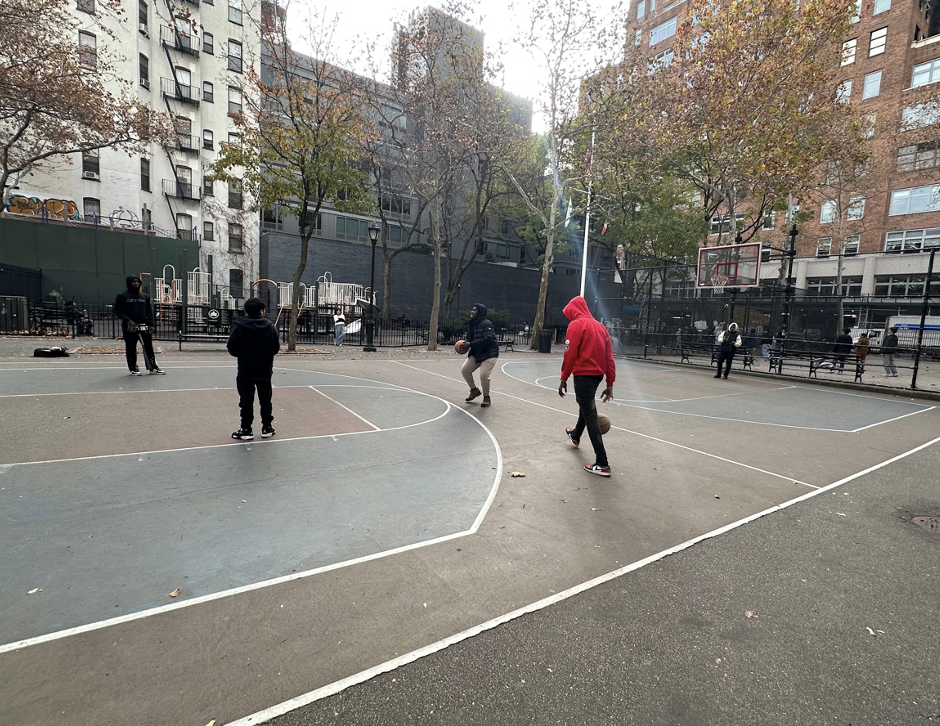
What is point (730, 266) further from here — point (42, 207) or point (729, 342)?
point (42, 207)

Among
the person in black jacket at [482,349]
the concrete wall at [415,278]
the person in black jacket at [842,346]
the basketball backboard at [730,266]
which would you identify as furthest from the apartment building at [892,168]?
the person in black jacket at [482,349]

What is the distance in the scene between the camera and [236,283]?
3622 centimetres

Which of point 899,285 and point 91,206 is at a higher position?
point 91,206

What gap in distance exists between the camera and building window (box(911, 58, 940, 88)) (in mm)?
33562

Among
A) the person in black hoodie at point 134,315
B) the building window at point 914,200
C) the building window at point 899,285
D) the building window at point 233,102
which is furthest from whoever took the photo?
the building window at point 233,102

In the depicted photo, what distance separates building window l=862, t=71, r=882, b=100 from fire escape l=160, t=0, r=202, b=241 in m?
50.6

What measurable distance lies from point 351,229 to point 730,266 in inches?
1166

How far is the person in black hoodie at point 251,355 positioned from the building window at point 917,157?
44.5 meters

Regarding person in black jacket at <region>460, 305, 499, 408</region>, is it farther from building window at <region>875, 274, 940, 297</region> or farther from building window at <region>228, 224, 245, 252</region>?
building window at <region>875, 274, 940, 297</region>

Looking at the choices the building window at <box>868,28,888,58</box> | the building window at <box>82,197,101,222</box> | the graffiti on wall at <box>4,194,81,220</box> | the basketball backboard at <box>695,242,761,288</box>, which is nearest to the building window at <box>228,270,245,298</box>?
the building window at <box>82,197,101,222</box>

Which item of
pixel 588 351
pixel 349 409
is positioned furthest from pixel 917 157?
pixel 349 409

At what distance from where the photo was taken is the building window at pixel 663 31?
157 ft

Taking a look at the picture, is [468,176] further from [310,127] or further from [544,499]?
[544,499]

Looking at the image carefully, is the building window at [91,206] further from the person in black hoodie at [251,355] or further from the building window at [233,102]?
the person in black hoodie at [251,355]
